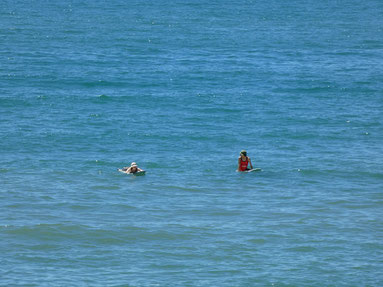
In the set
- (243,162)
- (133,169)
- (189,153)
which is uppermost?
(189,153)

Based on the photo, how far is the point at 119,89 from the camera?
5834 centimetres

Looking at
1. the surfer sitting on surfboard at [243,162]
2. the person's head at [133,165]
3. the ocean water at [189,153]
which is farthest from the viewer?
the surfer sitting on surfboard at [243,162]

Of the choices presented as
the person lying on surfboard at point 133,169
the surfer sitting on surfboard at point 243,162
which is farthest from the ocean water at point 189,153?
the surfer sitting on surfboard at point 243,162

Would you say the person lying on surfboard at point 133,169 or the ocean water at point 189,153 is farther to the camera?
the person lying on surfboard at point 133,169

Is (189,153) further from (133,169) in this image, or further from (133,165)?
(133,165)

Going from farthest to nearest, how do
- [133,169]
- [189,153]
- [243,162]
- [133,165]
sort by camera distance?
[189,153] → [243,162] → [133,169] → [133,165]

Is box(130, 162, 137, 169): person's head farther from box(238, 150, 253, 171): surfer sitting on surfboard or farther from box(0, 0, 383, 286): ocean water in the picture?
box(238, 150, 253, 171): surfer sitting on surfboard

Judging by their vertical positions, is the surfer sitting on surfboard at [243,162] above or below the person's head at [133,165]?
above

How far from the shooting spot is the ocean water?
27.4 m

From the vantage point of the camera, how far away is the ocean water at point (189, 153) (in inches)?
1078

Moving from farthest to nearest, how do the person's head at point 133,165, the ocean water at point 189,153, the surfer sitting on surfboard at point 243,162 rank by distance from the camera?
the surfer sitting on surfboard at point 243,162 → the person's head at point 133,165 → the ocean water at point 189,153

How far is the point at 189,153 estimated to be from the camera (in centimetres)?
4238

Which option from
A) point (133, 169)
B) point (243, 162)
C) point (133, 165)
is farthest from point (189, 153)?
point (133, 165)

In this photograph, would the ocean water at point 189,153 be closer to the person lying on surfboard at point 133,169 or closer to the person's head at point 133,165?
the person lying on surfboard at point 133,169
